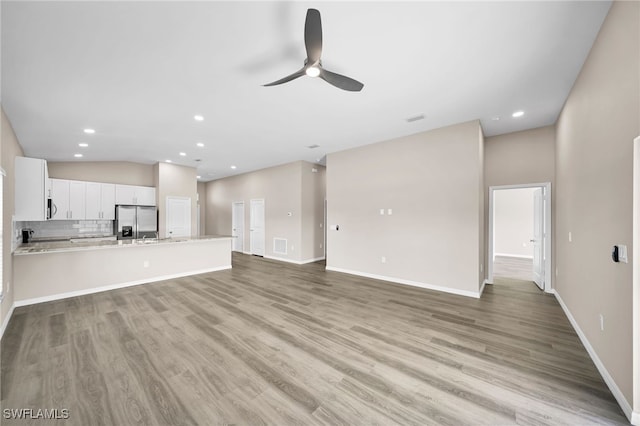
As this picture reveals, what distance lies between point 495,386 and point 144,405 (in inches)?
105

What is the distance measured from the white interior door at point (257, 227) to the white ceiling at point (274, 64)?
→ 4137mm

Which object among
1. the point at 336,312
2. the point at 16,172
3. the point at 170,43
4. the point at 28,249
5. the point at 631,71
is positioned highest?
the point at 170,43

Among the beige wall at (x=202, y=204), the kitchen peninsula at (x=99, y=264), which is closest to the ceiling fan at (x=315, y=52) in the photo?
the kitchen peninsula at (x=99, y=264)

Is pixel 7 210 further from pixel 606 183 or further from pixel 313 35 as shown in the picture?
pixel 606 183

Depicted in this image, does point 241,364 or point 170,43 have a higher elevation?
point 170,43

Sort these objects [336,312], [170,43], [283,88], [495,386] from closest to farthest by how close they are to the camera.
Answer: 1. [495,386]
2. [170,43]
3. [283,88]
4. [336,312]

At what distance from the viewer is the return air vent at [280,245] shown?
741cm

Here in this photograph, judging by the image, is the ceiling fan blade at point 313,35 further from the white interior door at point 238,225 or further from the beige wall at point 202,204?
the beige wall at point 202,204

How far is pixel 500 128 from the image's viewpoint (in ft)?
14.6

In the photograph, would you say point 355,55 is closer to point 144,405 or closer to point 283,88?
point 283,88

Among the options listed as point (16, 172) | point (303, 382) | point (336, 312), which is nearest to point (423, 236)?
point (336, 312)

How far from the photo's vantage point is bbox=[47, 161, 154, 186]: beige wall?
5996 millimetres

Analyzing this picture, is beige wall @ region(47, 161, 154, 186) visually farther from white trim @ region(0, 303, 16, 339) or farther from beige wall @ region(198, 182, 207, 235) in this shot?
white trim @ region(0, 303, 16, 339)

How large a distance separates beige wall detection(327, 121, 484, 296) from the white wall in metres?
4.81
